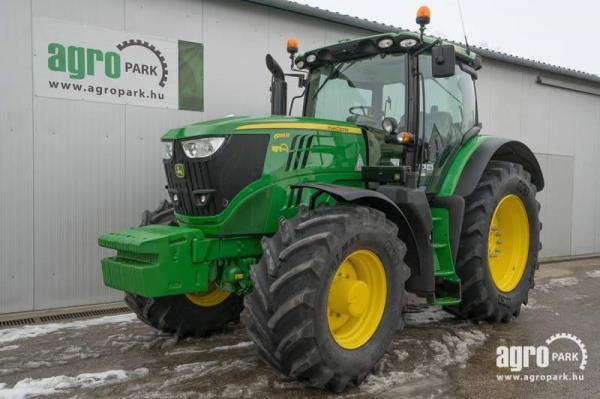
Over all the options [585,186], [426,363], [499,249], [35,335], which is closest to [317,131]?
[426,363]

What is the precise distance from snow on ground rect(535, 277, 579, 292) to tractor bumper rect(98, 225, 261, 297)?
4.83 meters

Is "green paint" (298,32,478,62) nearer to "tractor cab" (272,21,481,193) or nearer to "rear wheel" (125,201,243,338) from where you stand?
"tractor cab" (272,21,481,193)

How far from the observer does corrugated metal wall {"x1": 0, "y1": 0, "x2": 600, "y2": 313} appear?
555cm

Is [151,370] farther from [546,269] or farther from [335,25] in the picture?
[546,269]

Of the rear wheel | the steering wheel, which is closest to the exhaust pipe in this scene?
the steering wheel

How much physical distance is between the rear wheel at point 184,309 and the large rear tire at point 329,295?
1322mm

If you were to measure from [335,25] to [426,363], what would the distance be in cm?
493

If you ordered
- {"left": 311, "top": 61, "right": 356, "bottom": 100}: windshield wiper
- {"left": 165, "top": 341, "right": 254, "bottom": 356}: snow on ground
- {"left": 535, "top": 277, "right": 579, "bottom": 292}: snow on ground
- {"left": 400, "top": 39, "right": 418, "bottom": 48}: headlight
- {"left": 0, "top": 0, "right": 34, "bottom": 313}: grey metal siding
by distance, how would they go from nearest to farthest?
{"left": 165, "top": 341, "right": 254, "bottom": 356}: snow on ground → {"left": 400, "top": 39, "right": 418, "bottom": 48}: headlight → {"left": 311, "top": 61, "right": 356, "bottom": 100}: windshield wiper → {"left": 0, "top": 0, "right": 34, "bottom": 313}: grey metal siding → {"left": 535, "top": 277, "right": 579, "bottom": 292}: snow on ground

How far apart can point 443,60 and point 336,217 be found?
158 centimetres

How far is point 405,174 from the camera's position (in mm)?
4562

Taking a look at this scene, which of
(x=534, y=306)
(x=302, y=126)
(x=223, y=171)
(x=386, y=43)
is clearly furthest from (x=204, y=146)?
(x=534, y=306)

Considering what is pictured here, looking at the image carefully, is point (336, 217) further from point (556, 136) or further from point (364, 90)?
point (556, 136)

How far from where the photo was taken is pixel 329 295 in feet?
12.3

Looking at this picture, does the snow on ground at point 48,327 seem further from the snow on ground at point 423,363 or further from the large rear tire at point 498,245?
the large rear tire at point 498,245
